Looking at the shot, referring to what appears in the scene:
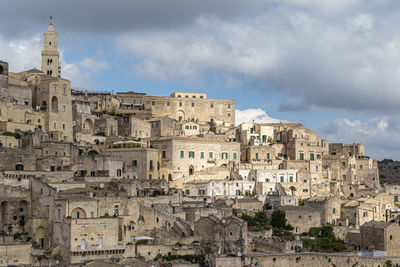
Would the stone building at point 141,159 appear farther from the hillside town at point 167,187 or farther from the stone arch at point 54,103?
the stone arch at point 54,103

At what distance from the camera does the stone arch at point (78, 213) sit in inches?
1818

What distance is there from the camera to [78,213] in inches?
1828

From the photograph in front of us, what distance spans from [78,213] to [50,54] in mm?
37445

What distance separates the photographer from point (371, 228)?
55562 millimetres

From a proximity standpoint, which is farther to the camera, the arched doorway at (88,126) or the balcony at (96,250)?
the arched doorway at (88,126)

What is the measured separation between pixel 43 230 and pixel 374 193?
37.9 meters

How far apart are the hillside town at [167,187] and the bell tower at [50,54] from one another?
14 centimetres

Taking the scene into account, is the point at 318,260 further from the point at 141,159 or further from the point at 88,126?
the point at 88,126

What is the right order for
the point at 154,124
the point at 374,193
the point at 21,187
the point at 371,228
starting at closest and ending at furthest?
the point at 21,187
the point at 371,228
the point at 374,193
the point at 154,124

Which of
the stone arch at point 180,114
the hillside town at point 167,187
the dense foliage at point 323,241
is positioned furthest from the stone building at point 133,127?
the dense foliage at point 323,241

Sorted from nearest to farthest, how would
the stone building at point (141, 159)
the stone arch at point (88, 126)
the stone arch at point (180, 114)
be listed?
the stone building at point (141, 159), the stone arch at point (88, 126), the stone arch at point (180, 114)

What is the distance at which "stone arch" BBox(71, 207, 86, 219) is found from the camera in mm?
46188

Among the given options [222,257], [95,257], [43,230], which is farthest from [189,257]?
[43,230]

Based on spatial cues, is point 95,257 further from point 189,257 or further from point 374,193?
point 374,193
